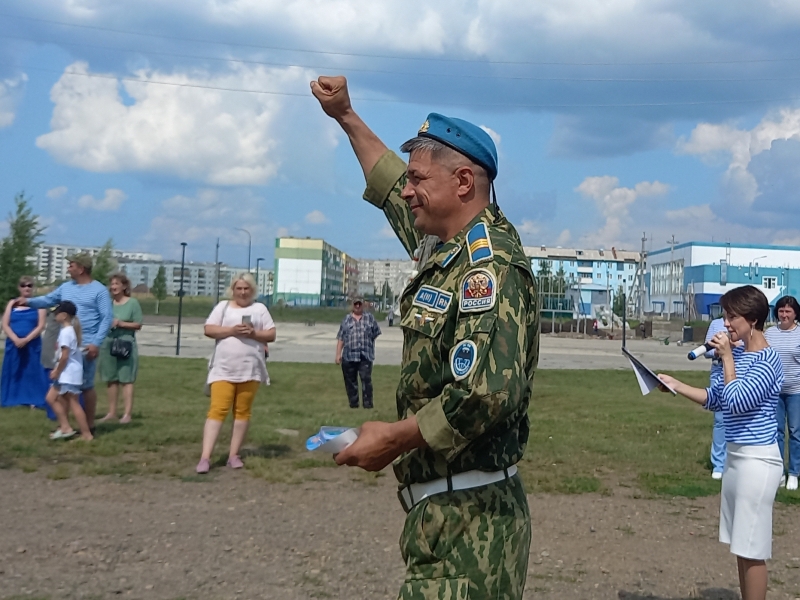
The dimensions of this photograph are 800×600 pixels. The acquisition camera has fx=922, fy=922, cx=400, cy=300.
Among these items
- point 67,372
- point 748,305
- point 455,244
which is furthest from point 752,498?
point 67,372

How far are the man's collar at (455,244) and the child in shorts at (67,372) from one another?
26.5ft

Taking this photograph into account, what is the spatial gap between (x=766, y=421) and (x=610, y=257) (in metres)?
183

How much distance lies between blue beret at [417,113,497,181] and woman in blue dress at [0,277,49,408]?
35.9 feet

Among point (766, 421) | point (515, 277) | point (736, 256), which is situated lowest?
point (766, 421)

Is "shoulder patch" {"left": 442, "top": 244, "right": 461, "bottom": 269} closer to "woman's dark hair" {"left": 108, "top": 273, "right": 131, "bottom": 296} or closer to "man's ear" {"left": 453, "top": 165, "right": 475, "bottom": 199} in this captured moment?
"man's ear" {"left": 453, "top": 165, "right": 475, "bottom": 199}

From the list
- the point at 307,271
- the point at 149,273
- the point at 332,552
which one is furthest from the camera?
the point at 149,273

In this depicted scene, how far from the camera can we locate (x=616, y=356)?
33.8 meters

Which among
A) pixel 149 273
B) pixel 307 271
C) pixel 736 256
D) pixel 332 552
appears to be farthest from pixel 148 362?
pixel 149 273

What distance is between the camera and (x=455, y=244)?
259 cm

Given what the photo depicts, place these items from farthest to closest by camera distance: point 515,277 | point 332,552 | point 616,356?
point 616,356, point 332,552, point 515,277

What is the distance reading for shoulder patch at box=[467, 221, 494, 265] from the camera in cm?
247

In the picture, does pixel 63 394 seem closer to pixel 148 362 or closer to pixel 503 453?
pixel 503 453

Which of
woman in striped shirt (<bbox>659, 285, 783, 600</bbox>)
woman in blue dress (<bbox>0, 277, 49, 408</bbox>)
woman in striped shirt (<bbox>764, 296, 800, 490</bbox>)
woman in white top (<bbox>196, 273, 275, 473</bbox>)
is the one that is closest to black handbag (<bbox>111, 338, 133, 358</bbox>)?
woman in blue dress (<bbox>0, 277, 49, 408</bbox>)

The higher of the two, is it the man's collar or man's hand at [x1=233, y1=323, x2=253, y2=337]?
the man's collar
